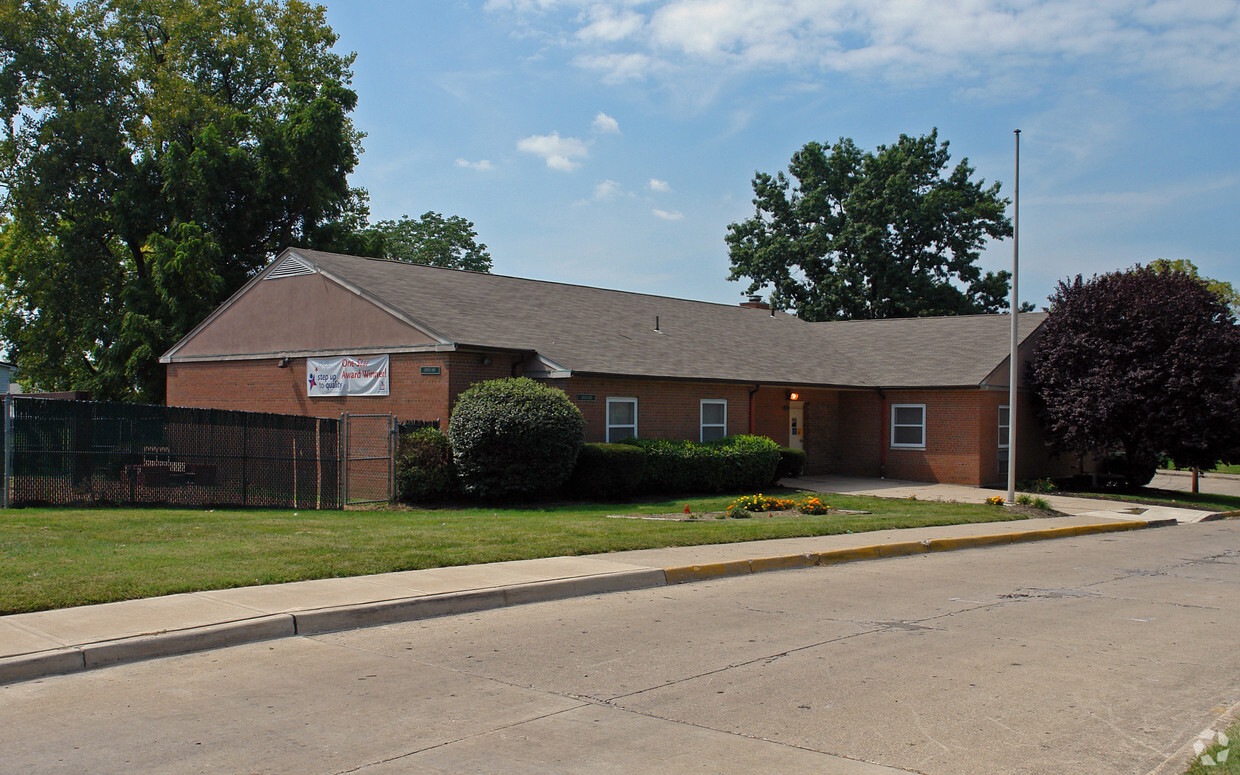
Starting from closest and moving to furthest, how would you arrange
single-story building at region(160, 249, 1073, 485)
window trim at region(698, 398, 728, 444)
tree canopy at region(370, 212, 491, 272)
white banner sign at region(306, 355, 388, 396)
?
1. single-story building at region(160, 249, 1073, 485)
2. white banner sign at region(306, 355, 388, 396)
3. window trim at region(698, 398, 728, 444)
4. tree canopy at region(370, 212, 491, 272)

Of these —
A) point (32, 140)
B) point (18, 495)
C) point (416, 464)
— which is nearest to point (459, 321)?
point (416, 464)

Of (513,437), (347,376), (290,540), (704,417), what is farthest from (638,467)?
(290,540)

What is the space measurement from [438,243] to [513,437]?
181 ft

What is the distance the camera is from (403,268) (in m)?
27.1

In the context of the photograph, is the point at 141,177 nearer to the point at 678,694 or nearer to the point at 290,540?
the point at 290,540

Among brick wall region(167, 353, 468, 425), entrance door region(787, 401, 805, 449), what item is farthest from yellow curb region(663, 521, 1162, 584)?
entrance door region(787, 401, 805, 449)

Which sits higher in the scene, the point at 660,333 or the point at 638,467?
the point at 660,333

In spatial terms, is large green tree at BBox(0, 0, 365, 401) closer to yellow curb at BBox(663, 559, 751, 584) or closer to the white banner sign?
the white banner sign

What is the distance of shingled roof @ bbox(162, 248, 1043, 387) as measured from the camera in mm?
23516

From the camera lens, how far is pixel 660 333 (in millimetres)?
28812

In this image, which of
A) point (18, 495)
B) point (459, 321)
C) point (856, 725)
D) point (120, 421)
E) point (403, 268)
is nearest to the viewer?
point (856, 725)

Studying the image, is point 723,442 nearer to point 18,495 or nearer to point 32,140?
point 18,495

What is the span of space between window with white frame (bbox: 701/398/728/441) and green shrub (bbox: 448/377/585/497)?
21.5 ft

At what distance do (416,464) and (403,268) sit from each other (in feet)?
28.6
